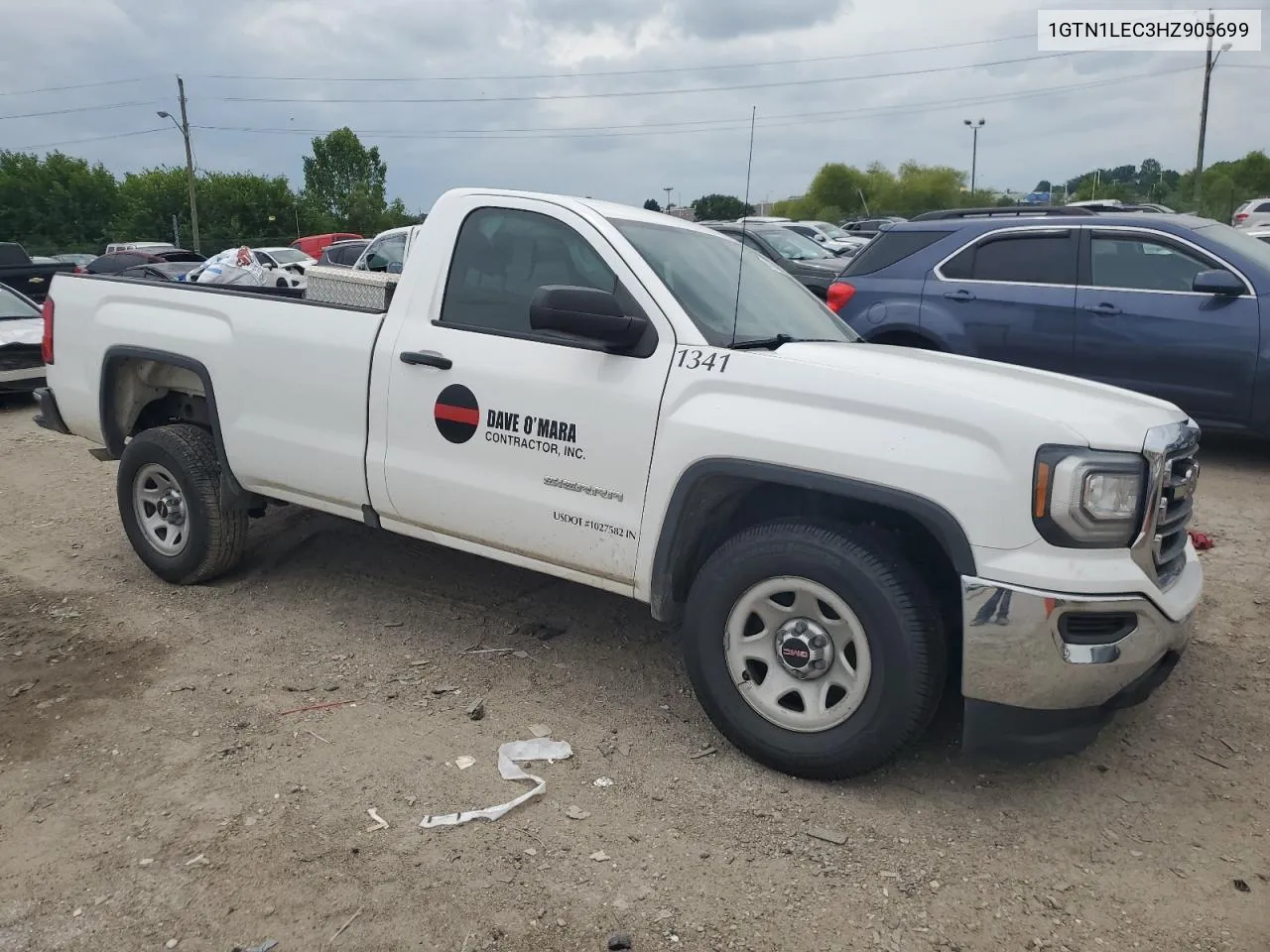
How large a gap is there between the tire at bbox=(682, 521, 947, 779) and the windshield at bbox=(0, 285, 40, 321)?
1144cm

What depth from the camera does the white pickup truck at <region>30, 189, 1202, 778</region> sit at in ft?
9.87

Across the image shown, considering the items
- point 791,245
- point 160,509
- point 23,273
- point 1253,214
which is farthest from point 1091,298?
point 1253,214

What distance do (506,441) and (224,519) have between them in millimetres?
1908

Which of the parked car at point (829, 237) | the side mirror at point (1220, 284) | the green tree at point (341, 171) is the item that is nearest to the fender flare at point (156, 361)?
the side mirror at point (1220, 284)

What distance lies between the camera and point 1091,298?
7.50 metres

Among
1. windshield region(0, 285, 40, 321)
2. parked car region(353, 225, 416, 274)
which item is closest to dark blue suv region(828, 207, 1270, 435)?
parked car region(353, 225, 416, 274)

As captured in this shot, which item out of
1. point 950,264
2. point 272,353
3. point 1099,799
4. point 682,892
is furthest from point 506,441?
point 950,264

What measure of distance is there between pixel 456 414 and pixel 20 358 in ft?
31.4

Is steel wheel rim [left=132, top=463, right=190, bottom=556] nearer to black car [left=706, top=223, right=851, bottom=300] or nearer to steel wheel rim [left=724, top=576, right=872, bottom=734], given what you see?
steel wheel rim [left=724, top=576, right=872, bottom=734]

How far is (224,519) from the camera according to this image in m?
5.03

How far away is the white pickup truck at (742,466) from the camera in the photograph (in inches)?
118

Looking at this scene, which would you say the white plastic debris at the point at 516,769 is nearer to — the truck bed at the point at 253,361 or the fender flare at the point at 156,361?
the truck bed at the point at 253,361

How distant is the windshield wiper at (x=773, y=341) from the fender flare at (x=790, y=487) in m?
0.50

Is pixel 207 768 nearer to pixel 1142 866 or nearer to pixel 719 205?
pixel 1142 866
